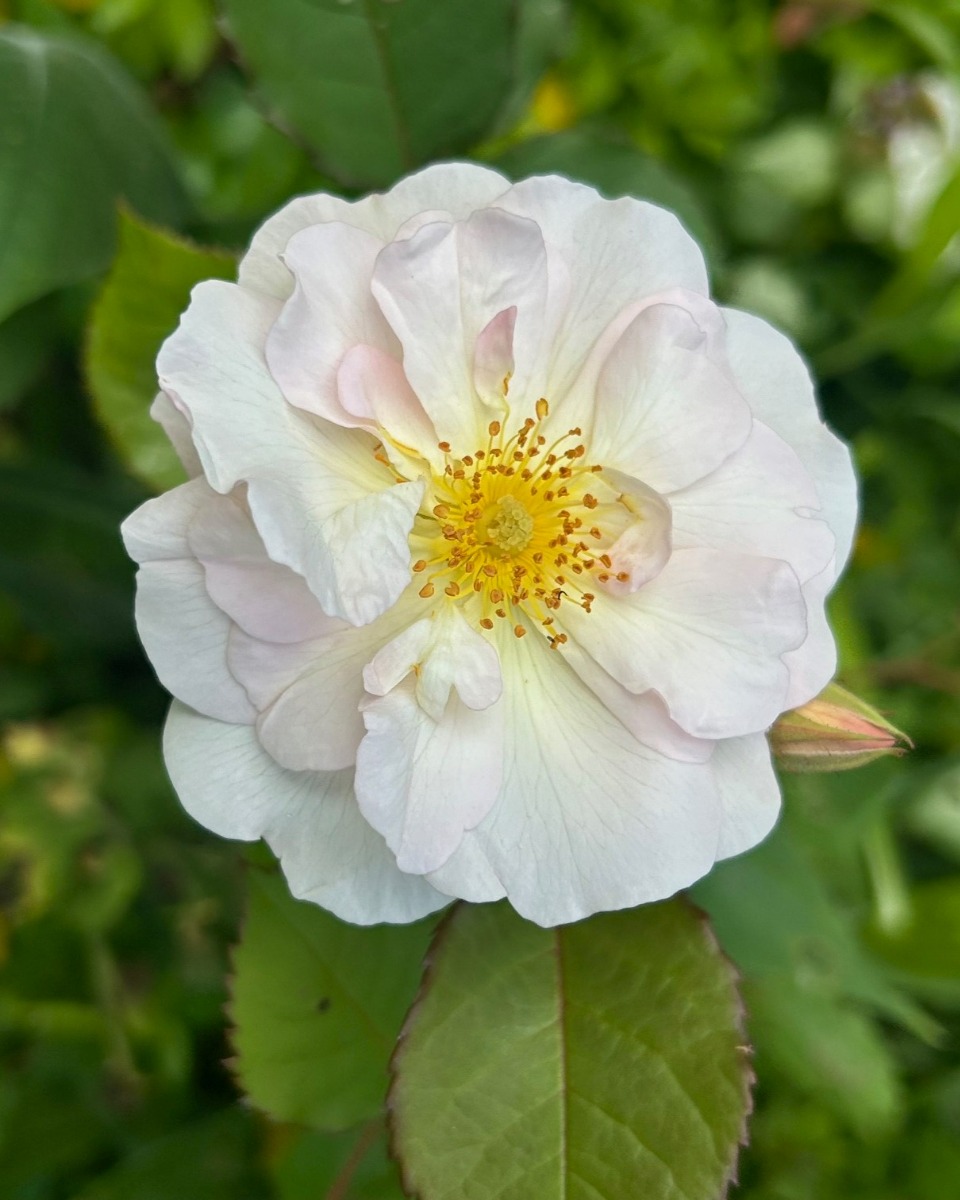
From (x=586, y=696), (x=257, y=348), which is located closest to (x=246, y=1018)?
→ (x=586, y=696)

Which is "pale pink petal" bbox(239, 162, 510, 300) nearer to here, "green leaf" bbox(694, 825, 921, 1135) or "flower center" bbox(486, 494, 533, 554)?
"flower center" bbox(486, 494, 533, 554)

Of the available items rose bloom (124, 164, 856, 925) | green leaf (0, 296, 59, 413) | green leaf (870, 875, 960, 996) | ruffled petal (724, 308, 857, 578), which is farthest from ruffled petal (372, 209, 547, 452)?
green leaf (870, 875, 960, 996)

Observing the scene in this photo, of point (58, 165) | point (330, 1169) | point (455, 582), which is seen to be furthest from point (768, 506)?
point (330, 1169)

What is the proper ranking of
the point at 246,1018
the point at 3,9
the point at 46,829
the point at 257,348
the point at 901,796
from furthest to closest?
the point at 901,796 < the point at 3,9 < the point at 46,829 < the point at 246,1018 < the point at 257,348

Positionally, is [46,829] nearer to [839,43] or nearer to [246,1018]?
[246,1018]

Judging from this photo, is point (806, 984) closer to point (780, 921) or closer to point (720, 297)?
point (780, 921)

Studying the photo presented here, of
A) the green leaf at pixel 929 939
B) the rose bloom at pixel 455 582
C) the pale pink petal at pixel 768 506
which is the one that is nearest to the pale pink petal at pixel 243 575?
the rose bloom at pixel 455 582

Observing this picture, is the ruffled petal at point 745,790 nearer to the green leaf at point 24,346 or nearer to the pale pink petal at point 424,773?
the pale pink petal at point 424,773
